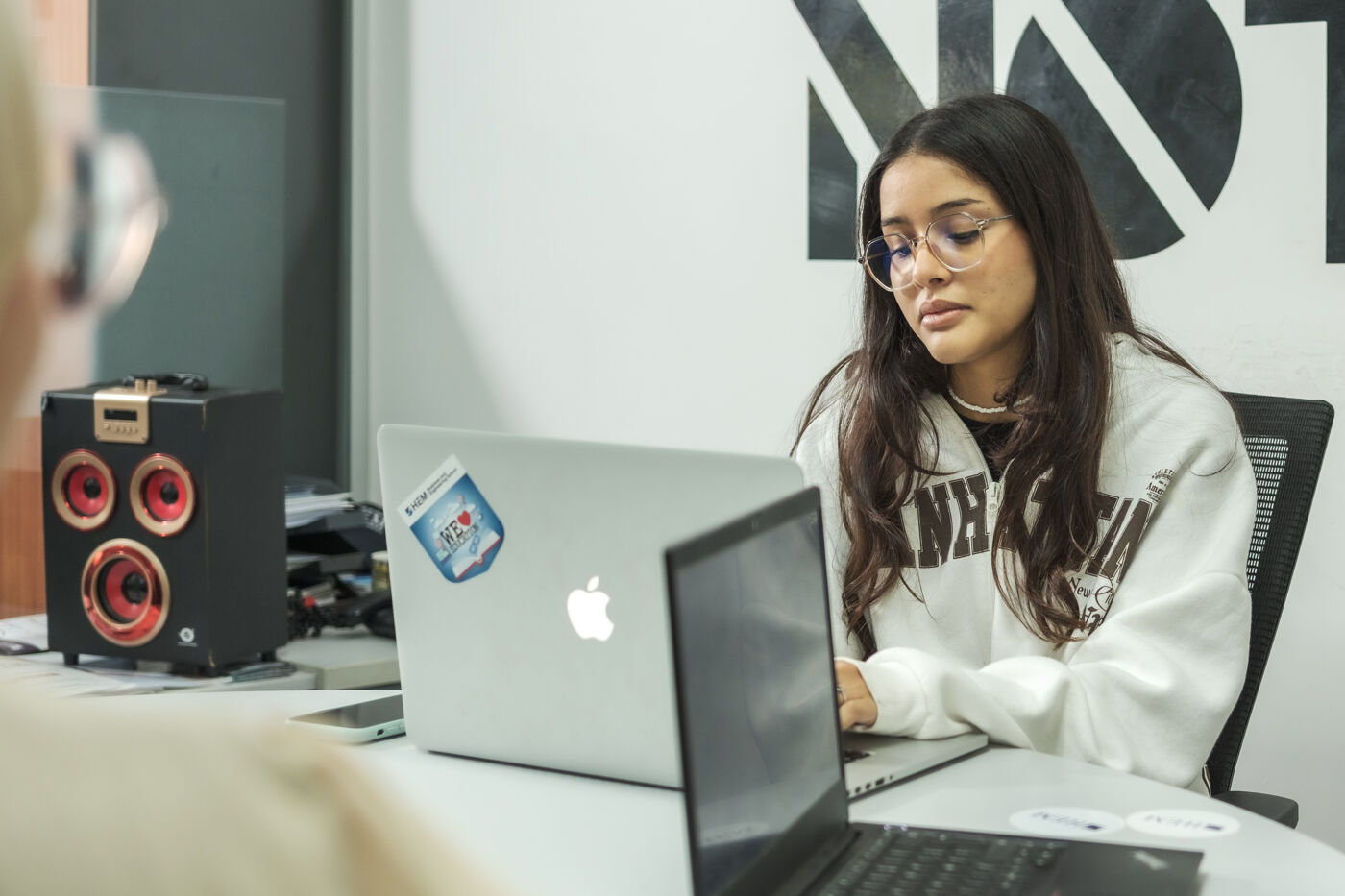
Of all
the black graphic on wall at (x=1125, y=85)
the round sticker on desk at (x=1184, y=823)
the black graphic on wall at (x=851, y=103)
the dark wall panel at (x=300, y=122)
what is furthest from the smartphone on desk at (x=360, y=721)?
the dark wall panel at (x=300, y=122)

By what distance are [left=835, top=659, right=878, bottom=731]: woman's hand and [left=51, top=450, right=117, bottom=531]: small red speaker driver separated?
1.32m

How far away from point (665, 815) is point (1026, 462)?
74cm

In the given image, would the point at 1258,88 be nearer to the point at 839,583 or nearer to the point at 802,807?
the point at 839,583

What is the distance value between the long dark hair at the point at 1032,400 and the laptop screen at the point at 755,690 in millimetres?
668

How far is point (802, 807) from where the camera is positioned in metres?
0.92

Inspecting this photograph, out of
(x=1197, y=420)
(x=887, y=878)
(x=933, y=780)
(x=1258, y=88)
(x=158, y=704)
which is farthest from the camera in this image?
(x=1258, y=88)

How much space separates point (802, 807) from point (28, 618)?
1952mm

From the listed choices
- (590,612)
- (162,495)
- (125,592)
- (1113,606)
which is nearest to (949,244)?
(1113,606)

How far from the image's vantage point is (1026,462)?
162 cm

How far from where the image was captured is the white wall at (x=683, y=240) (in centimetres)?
215

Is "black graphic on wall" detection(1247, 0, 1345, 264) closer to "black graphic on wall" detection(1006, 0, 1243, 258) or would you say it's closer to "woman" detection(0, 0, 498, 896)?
"black graphic on wall" detection(1006, 0, 1243, 258)

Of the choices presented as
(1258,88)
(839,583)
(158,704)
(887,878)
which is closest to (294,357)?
(839,583)

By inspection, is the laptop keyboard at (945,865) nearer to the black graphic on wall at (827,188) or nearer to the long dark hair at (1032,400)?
the long dark hair at (1032,400)

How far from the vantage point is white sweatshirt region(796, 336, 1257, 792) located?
1.34m
